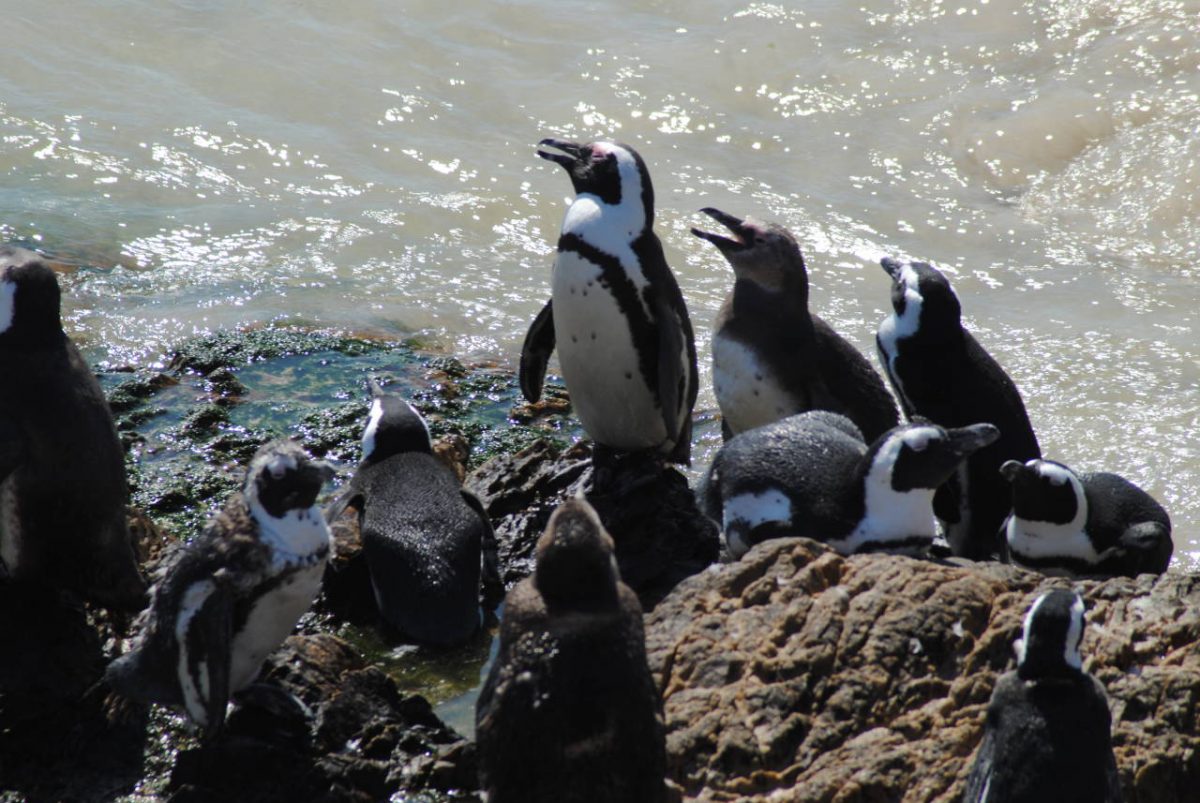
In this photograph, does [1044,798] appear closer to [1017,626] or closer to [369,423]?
[1017,626]

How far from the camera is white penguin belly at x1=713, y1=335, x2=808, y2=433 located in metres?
6.75

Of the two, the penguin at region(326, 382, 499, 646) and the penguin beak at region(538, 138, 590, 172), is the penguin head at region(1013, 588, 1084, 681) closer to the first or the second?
the penguin at region(326, 382, 499, 646)

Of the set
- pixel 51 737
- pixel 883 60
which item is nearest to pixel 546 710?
pixel 51 737

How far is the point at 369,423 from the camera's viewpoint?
6.46 m

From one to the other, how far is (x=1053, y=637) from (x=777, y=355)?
3.22 meters

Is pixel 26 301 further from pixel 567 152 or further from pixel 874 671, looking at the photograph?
pixel 874 671

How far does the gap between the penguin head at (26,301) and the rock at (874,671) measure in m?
2.42

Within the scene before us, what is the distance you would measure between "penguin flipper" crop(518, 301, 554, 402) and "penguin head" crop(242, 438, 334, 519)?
284cm

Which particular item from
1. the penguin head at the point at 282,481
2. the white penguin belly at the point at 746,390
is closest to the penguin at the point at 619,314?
the white penguin belly at the point at 746,390

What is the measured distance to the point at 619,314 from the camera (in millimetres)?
6742

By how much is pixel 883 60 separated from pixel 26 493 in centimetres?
1057

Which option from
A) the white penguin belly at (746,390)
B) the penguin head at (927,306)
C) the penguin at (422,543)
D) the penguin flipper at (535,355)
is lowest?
Answer: the penguin at (422,543)

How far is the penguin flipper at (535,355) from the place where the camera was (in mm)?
7383

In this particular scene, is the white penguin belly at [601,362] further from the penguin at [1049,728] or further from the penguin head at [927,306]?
the penguin at [1049,728]
